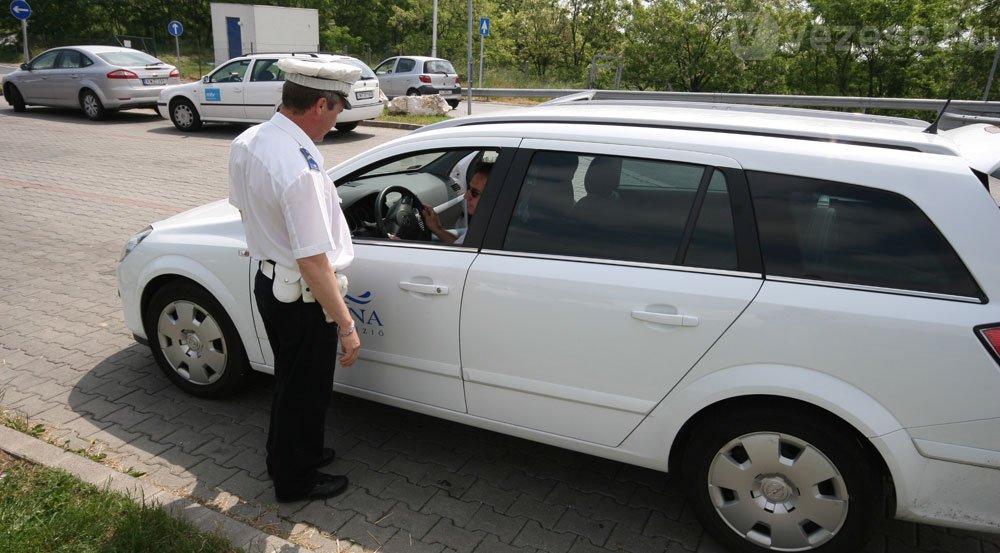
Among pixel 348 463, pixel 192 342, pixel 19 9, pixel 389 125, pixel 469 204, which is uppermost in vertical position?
pixel 19 9

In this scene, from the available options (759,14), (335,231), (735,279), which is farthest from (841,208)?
(759,14)

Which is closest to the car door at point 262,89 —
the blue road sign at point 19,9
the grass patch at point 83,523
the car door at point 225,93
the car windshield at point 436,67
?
the car door at point 225,93

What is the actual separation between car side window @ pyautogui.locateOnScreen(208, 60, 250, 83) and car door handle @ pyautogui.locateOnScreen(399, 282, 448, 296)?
13.3 meters

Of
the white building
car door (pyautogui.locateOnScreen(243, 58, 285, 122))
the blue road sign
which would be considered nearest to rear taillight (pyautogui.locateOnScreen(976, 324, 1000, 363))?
car door (pyautogui.locateOnScreen(243, 58, 285, 122))

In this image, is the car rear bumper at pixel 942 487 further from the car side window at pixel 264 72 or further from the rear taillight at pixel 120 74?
the rear taillight at pixel 120 74

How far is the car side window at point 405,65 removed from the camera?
2192cm

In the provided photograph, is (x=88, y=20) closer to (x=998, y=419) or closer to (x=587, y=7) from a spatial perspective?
(x=587, y=7)

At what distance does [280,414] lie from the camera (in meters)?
3.01

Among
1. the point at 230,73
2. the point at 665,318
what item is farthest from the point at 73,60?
the point at 665,318

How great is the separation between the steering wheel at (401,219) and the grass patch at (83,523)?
5.23ft

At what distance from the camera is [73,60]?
1598cm

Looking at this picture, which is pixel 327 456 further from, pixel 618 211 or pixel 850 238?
pixel 850 238

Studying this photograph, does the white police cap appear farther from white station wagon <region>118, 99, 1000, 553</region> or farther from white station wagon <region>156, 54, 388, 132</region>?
white station wagon <region>156, 54, 388, 132</region>

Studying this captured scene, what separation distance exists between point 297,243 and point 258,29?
105ft
